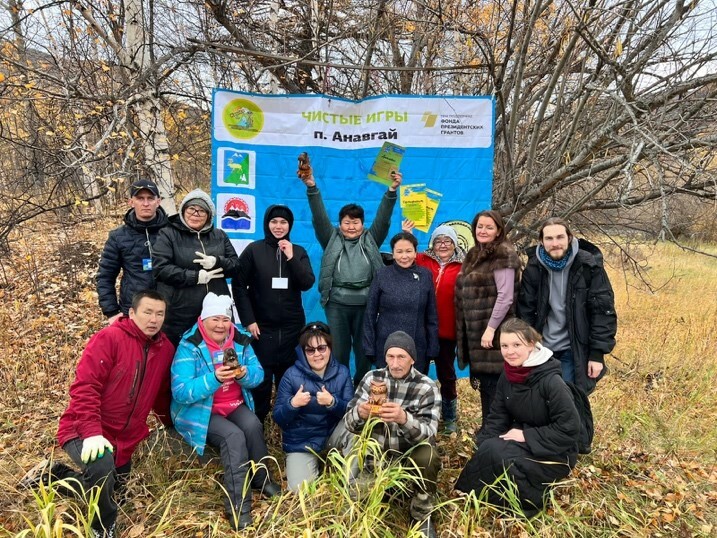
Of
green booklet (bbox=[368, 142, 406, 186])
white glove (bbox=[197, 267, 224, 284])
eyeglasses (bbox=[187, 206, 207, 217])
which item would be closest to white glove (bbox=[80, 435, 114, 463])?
white glove (bbox=[197, 267, 224, 284])

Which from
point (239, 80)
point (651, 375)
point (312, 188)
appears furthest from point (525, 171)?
point (239, 80)

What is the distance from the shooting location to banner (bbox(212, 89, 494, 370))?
4410 millimetres

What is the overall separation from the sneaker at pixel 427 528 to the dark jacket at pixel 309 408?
883 mm

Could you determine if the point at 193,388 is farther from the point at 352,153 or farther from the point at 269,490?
the point at 352,153

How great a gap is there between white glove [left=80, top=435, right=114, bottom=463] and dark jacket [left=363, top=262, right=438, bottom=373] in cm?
177

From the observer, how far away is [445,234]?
3.62 meters

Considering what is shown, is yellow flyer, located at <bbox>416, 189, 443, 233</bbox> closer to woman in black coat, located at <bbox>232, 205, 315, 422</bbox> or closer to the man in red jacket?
woman in black coat, located at <bbox>232, 205, 315, 422</bbox>

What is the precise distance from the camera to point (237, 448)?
9.66 feet

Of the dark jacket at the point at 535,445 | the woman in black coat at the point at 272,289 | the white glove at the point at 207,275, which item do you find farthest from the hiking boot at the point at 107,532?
the dark jacket at the point at 535,445

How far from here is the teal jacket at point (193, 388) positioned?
294 cm

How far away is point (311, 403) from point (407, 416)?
75 cm

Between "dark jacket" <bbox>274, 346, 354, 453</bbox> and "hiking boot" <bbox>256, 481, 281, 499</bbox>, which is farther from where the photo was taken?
"dark jacket" <bbox>274, 346, 354, 453</bbox>

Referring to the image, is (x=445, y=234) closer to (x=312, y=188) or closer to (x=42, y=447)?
(x=312, y=188)

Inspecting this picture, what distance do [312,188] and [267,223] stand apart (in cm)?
47
